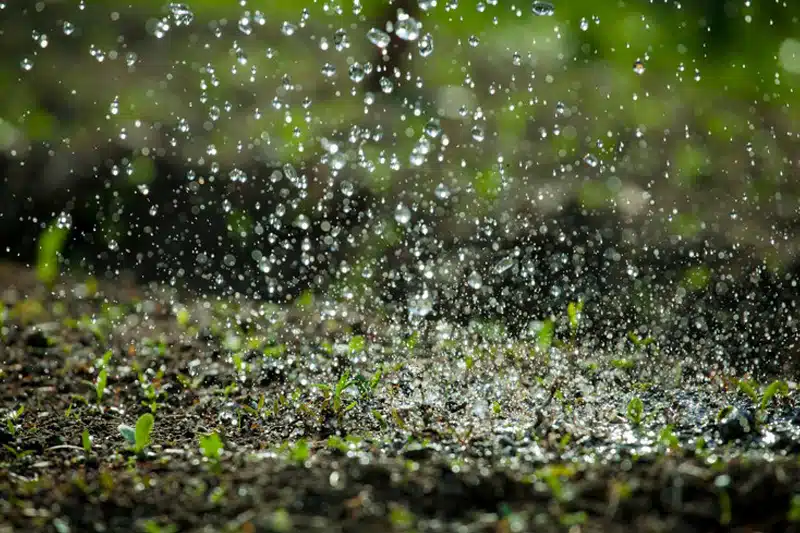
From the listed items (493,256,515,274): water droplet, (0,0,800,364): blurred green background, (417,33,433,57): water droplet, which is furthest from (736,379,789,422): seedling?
(417,33,433,57): water droplet

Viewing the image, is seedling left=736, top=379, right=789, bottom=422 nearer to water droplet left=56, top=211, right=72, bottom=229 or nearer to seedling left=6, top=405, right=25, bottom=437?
seedling left=6, top=405, right=25, bottom=437

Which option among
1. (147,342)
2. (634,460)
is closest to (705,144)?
(147,342)

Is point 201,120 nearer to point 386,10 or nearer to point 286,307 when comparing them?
point 386,10

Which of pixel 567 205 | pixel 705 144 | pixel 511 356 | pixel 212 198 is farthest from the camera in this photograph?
pixel 705 144

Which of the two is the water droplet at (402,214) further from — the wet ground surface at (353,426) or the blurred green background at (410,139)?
the wet ground surface at (353,426)

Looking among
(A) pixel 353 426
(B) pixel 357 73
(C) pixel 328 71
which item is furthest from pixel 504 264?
(C) pixel 328 71

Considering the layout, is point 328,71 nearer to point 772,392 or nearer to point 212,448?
point 772,392

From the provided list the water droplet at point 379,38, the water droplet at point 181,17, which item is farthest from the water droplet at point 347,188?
the water droplet at point 181,17
